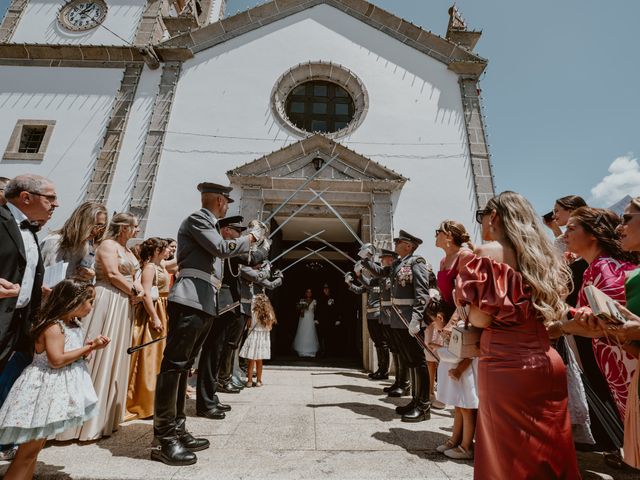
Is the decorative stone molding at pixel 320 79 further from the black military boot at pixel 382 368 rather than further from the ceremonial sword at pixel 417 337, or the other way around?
the ceremonial sword at pixel 417 337

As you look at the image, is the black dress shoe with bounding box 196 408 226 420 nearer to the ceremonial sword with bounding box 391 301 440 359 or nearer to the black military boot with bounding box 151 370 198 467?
the black military boot with bounding box 151 370 198 467

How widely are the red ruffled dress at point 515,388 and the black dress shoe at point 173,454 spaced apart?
2079 mm

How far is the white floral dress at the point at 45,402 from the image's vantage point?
216cm

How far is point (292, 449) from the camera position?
10.1 ft

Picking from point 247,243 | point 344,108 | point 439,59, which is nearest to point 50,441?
point 247,243

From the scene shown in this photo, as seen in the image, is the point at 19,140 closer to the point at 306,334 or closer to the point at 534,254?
the point at 306,334

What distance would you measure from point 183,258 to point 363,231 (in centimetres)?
581

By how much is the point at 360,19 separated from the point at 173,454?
11.2 m

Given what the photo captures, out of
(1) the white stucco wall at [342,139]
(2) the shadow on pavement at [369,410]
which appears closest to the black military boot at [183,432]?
(2) the shadow on pavement at [369,410]

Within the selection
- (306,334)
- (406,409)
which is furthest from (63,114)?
(406,409)

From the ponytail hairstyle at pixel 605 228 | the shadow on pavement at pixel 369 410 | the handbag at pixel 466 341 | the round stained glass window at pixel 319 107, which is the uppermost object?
the round stained glass window at pixel 319 107

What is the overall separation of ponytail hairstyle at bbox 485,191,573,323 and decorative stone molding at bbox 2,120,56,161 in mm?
10640

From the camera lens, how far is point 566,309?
2.02 m

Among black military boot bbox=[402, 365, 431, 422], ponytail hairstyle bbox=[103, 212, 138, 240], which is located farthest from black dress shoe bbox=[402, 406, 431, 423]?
ponytail hairstyle bbox=[103, 212, 138, 240]
